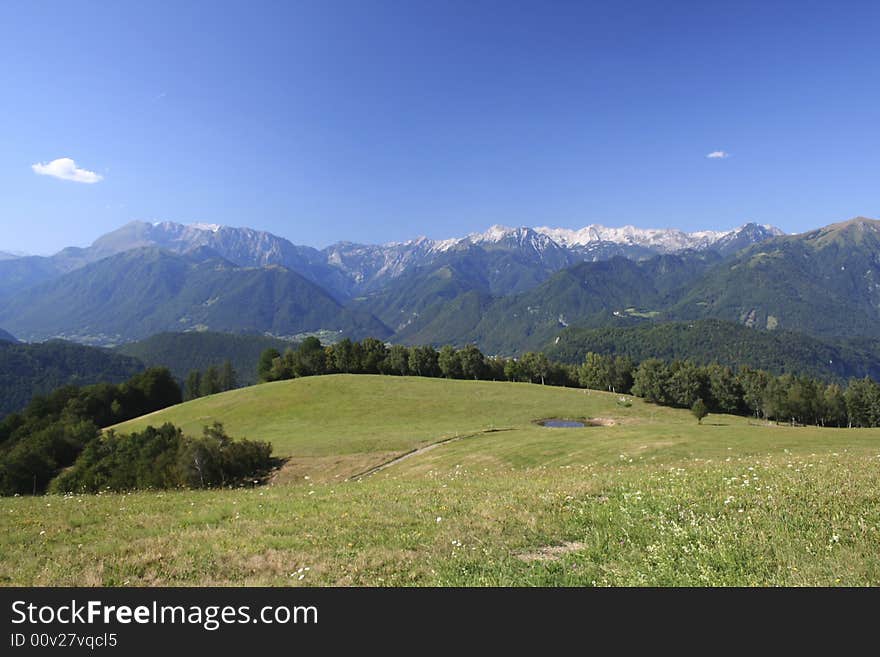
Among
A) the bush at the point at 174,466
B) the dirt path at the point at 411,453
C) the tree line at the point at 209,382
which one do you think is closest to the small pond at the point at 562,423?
the dirt path at the point at 411,453

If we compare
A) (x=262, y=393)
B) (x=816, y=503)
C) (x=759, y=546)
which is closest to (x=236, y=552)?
(x=759, y=546)

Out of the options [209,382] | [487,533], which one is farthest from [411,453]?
[209,382]

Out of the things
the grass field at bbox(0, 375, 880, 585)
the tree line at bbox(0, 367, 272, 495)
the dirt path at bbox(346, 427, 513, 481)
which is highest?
the grass field at bbox(0, 375, 880, 585)

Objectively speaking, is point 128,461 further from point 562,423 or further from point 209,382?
point 209,382

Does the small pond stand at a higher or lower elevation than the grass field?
lower

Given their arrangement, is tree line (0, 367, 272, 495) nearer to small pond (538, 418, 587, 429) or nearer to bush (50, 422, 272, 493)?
bush (50, 422, 272, 493)

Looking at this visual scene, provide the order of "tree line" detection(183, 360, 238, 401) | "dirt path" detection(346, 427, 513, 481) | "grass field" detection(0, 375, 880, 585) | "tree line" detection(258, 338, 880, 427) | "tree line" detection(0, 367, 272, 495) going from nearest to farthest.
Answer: "grass field" detection(0, 375, 880, 585), "dirt path" detection(346, 427, 513, 481), "tree line" detection(0, 367, 272, 495), "tree line" detection(258, 338, 880, 427), "tree line" detection(183, 360, 238, 401)

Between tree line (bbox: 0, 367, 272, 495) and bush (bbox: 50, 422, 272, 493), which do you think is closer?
bush (bbox: 50, 422, 272, 493)

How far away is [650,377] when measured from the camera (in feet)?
362

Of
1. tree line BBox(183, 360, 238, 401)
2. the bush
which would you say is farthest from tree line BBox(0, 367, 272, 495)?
tree line BBox(183, 360, 238, 401)

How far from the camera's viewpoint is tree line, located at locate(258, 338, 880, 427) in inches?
4144
